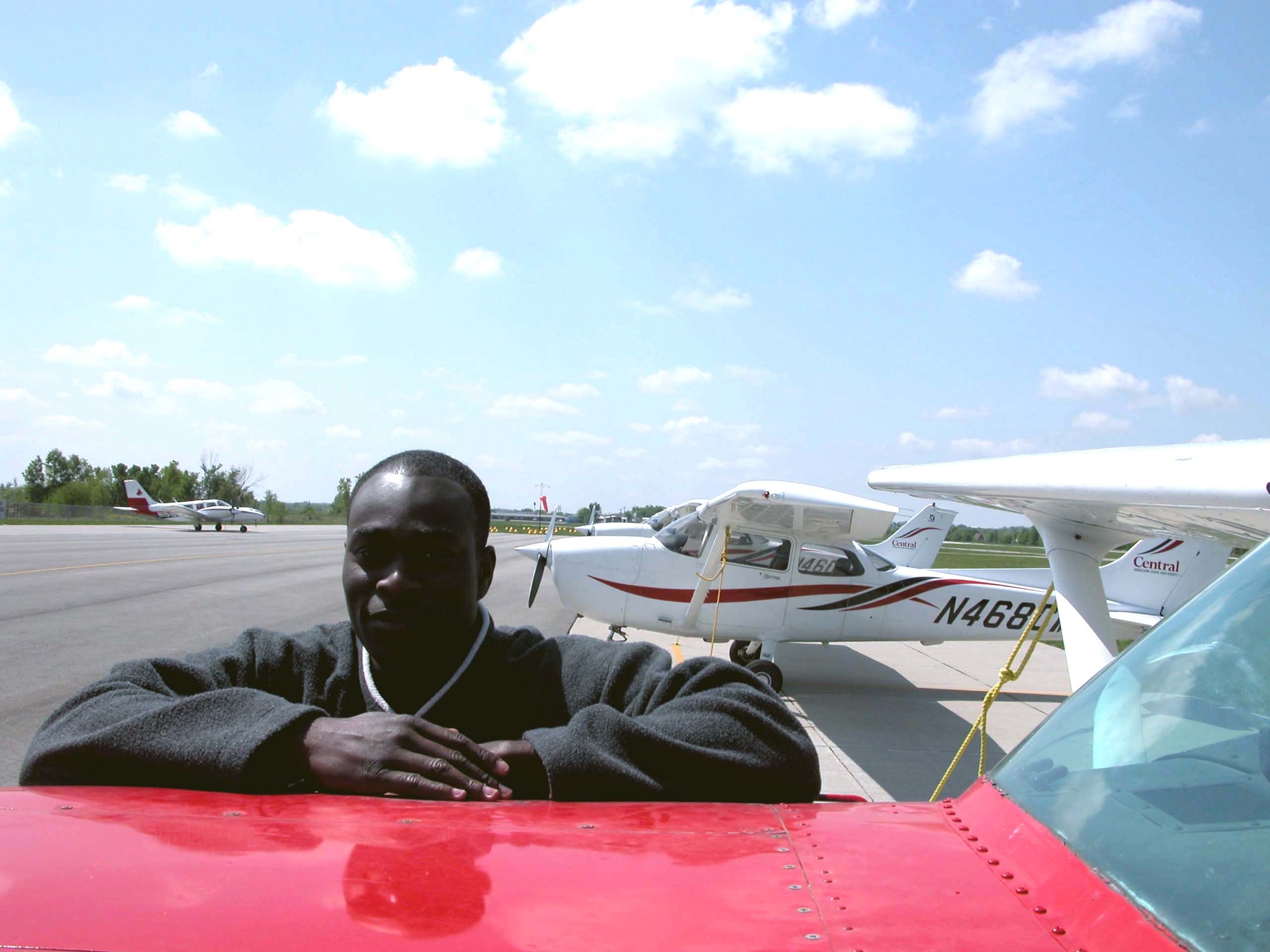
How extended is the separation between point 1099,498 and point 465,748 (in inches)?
86.9

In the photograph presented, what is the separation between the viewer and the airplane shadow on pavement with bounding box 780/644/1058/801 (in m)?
6.65

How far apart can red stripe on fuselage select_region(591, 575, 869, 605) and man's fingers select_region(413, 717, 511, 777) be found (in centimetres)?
849

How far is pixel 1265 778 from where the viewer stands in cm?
118

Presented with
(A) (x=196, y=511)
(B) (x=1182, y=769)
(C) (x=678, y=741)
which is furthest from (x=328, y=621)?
(A) (x=196, y=511)

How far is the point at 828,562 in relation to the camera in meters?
10.1

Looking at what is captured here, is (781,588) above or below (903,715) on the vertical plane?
above

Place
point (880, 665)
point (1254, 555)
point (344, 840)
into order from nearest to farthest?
point (344, 840) → point (1254, 555) → point (880, 665)

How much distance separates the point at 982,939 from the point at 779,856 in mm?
292

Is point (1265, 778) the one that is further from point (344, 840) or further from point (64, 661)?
point (64, 661)

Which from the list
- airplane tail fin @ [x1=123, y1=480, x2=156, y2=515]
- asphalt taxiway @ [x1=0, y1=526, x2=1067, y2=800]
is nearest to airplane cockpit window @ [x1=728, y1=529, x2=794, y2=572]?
asphalt taxiway @ [x1=0, y1=526, x2=1067, y2=800]

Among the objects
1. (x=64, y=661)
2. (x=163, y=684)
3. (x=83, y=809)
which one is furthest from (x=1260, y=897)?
(x=64, y=661)

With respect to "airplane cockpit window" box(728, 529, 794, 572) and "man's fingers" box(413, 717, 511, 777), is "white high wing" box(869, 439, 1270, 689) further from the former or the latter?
"airplane cockpit window" box(728, 529, 794, 572)

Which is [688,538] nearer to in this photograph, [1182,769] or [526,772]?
[526,772]

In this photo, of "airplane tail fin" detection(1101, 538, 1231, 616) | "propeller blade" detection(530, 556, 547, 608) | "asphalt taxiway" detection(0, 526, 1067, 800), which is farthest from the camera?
"propeller blade" detection(530, 556, 547, 608)
